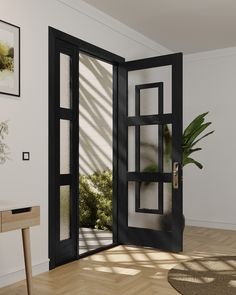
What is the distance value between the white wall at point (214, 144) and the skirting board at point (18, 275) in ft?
10.4

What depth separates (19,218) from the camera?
8.45ft

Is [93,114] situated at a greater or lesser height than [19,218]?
greater

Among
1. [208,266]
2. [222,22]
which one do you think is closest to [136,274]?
[208,266]

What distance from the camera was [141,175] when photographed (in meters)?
4.54

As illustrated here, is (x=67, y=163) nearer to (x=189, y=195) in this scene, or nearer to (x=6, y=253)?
(x=6, y=253)

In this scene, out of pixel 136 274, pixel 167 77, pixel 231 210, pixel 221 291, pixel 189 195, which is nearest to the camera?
pixel 221 291

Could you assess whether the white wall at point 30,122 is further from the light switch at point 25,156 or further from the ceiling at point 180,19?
the ceiling at point 180,19

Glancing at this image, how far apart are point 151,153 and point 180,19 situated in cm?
167

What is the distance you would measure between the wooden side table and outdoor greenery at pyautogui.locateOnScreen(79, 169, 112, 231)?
3.11 metres

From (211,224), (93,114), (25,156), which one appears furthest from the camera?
(93,114)

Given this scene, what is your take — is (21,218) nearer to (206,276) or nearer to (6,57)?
(6,57)

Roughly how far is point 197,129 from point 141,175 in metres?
0.97

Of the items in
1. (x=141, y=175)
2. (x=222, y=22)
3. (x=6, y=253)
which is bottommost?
(x=6, y=253)

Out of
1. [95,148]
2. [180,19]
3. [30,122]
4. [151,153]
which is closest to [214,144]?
[151,153]
